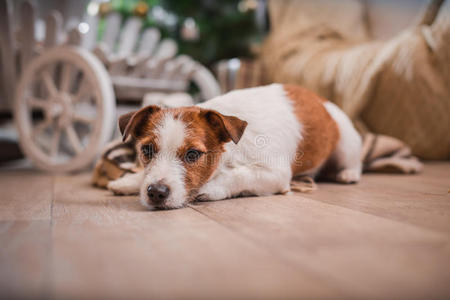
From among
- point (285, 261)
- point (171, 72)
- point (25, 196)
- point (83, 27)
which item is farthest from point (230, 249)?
point (171, 72)

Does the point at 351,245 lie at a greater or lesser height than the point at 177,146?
lesser

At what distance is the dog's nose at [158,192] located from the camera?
5.41 ft

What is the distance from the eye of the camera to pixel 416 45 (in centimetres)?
360

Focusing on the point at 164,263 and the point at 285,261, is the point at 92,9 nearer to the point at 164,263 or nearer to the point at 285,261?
the point at 164,263

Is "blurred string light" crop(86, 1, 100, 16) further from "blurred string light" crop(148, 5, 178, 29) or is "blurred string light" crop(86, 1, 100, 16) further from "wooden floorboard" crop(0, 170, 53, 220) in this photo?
"wooden floorboard" crop(0, 170, 53, 220)

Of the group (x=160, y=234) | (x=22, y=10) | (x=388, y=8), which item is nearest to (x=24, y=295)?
(x=160, y=234)

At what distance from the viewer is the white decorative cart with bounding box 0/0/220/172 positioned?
114 inches

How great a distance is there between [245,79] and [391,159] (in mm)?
2323

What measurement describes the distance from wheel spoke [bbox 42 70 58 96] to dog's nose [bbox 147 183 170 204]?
1973 millimetres

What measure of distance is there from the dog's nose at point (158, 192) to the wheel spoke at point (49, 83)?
6.47 ft

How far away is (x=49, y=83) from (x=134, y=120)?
1.71 meters

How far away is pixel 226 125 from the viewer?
5.74 feet

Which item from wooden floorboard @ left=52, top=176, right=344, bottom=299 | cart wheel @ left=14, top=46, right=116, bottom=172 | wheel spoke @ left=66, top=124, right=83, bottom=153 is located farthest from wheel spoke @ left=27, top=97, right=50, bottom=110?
wooden floorboard @ left=52, top=176, right=344, bottom=299

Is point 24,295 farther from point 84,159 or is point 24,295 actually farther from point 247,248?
point 84,159
